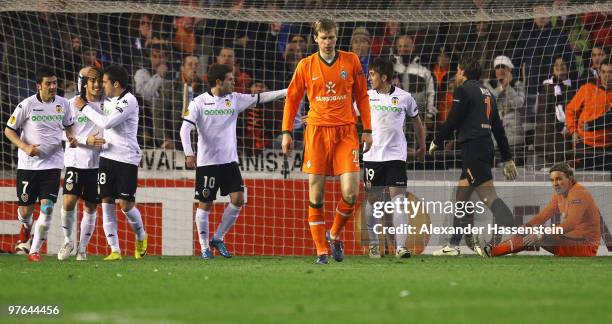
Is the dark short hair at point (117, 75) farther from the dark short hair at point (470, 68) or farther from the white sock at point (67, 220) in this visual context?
the dark short hair at point (470, 68)

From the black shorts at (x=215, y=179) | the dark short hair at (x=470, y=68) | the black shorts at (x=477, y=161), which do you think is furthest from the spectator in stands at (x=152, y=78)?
the black shorts at (x=477, y=161)

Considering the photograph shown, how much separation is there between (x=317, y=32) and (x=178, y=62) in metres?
6.18

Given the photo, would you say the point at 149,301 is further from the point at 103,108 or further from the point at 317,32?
the point at 103,108

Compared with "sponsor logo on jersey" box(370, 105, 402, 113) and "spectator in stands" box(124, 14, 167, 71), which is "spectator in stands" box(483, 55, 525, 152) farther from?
"spectator in stands" box(124, 14, 167, 71)

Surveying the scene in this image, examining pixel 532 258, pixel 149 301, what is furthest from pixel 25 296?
pixel 532 258

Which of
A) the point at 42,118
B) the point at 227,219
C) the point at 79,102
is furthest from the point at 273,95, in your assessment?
the point at 42,118

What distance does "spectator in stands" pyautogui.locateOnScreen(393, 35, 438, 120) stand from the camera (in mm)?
16156

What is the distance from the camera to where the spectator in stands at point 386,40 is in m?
17.0

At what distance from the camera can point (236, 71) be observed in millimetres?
16531

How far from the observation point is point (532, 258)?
41.6ft

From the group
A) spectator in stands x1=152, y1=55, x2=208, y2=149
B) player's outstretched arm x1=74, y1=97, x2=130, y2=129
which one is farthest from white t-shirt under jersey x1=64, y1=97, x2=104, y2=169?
spectator in stands x1=152, y1=55, x2=208, y2=149

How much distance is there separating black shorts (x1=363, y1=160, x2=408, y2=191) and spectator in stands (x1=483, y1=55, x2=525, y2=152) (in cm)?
343

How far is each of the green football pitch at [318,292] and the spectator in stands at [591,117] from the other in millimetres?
4583

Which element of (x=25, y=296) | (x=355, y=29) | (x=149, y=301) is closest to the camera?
(x=149, y=301)
